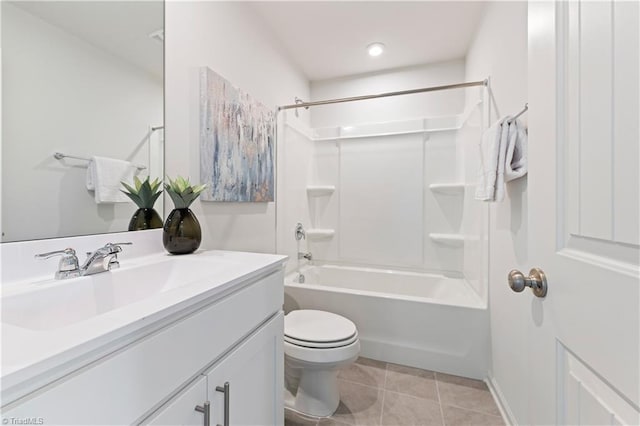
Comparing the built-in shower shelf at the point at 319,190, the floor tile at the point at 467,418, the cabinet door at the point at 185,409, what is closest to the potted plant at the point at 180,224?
the cabinet door at the point at 185,409

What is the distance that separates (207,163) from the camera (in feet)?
4.73

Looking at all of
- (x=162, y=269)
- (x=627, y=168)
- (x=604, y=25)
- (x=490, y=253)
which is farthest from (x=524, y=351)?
(x=162, y=269)

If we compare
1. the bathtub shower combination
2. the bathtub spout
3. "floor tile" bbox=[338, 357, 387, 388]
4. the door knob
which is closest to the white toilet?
"floor tile" bbox=[338, 357, 387, 388]

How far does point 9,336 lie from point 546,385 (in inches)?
42.1

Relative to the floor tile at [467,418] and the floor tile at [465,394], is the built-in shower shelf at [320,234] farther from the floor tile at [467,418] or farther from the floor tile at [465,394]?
the floor tile at [467,418]

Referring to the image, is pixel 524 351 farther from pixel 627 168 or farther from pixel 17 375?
pixel 17 375

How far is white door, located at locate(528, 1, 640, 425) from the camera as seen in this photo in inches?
16.1

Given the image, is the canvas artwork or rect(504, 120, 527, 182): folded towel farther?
the canvas artwork

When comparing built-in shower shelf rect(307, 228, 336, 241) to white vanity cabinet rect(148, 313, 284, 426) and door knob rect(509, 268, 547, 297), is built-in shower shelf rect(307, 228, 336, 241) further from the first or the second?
door knob rect(509, 268, 547, 297)

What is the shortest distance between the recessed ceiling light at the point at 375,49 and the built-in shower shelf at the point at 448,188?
1.28 m

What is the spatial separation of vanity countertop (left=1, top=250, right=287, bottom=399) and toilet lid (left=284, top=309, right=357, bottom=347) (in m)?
0.61

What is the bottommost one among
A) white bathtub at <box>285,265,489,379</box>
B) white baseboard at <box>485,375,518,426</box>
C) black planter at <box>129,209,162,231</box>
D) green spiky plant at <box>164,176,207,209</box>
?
white baseboard at <box>485,375,518,426</box>

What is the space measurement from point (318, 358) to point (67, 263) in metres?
1.10

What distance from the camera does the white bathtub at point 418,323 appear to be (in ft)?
5.69
